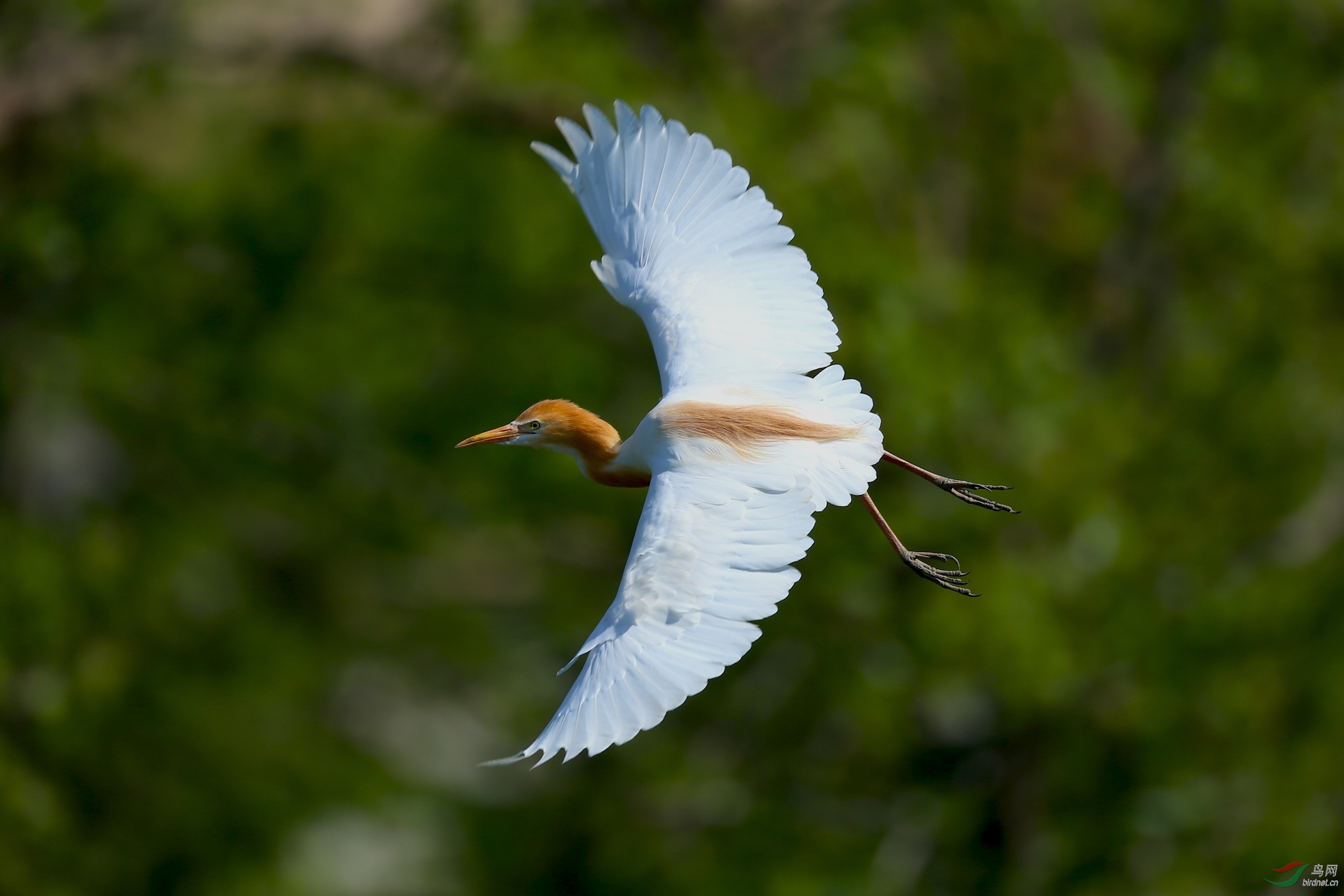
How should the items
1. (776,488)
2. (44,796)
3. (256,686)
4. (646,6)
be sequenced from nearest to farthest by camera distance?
1. (776,488)
2. (44,796)
3. (256,686)
4. (646,6)

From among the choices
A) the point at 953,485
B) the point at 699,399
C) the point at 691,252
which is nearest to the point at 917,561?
the point at 953,485

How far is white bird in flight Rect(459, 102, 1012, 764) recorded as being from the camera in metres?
1.95

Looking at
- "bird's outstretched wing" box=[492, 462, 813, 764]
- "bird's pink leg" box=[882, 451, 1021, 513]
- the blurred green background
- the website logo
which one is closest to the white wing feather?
"bird's outstretched wing" box=[492, 462, 813, 764]

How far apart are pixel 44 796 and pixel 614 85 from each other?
198 inches

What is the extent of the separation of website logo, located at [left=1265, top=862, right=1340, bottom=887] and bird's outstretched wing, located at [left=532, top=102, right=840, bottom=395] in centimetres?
455

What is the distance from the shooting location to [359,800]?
7.04 m

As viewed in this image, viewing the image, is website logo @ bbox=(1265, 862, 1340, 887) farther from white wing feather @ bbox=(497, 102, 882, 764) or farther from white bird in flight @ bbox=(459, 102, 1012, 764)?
white wing feather @ bbox=(497, 102, 882, 764)

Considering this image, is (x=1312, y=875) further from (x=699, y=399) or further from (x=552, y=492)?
(x=699, y=399)

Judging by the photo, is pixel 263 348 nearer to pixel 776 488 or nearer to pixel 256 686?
pixel 256 686

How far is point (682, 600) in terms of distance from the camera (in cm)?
199

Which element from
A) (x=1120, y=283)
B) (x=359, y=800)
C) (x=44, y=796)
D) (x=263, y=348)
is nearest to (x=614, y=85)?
(x=263, y=348)

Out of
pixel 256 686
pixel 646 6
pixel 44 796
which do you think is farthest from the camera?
pixel 646 6

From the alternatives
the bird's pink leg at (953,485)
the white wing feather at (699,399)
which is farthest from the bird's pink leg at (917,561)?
the white wing feather at (699,399)

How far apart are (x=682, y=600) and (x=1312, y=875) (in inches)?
218
